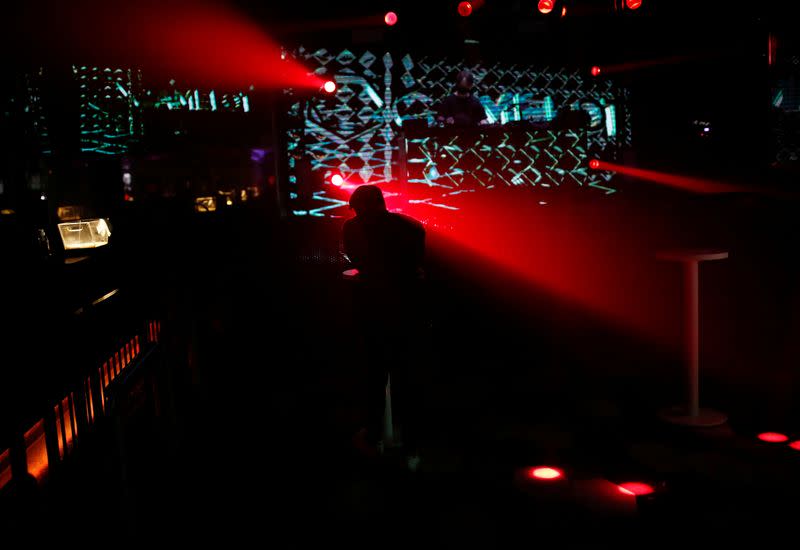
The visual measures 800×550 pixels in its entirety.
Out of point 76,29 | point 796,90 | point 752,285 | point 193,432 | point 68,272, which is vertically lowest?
point 193,432

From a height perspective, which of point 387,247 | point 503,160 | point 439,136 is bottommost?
point 387,247

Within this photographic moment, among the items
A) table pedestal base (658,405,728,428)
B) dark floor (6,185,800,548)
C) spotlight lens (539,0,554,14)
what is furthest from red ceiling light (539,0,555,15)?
table pedestal base (658,405,728,428)

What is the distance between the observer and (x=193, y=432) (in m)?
3.52

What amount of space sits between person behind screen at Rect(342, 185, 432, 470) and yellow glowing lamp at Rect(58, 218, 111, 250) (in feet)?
5.98

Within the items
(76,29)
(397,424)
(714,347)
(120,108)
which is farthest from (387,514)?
(120,108)

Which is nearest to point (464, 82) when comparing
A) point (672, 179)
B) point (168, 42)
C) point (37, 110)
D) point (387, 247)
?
point (672, 179)

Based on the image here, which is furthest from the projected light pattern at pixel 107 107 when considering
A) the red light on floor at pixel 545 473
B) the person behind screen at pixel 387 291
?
the red light on floor at pixel 545 473

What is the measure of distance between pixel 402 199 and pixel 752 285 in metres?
5.22

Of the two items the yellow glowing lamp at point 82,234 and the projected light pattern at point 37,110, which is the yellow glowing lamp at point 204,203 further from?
the yellow glowing lamp at point 82,234

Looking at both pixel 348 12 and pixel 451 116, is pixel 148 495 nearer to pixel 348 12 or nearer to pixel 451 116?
pixel 348 12

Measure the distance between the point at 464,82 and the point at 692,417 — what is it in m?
6.12

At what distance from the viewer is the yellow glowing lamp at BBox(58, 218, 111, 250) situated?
3.73 meters

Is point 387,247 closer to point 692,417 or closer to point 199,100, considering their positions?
point 692,417

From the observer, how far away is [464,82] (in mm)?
8406
